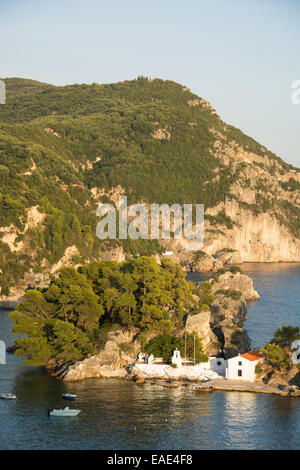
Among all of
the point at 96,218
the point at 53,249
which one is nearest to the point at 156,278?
the point at 53,249

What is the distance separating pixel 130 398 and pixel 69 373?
9.11 meters

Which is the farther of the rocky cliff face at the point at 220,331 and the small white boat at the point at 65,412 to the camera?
the rocky cliff face at the point at 220,331

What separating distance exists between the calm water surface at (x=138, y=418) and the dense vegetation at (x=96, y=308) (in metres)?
3.91

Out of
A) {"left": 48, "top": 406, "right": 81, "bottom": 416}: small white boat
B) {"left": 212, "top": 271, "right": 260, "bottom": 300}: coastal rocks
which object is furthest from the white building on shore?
{"left": 212, "top": 271, "right": 260, "bottom": 300}: coastal rocks

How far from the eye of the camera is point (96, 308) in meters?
77.9

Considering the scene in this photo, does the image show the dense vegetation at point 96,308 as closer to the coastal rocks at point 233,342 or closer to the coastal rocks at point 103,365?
the coastal rocks at point 103,365

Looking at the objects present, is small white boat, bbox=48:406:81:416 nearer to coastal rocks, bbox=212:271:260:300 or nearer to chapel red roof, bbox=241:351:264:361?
chapel red roof, bbox=241:351:264:361

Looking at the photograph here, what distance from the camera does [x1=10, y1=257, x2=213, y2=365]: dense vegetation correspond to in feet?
239

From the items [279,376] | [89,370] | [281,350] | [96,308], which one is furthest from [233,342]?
[89,370]

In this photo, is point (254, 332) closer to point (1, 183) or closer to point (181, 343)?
point (181, 343)

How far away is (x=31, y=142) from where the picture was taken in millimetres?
179000

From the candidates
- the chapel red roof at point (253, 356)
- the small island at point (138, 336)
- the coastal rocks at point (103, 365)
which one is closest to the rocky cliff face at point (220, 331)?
the small island at point (138, 336)

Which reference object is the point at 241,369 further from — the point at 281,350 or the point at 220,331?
the point at 220,331

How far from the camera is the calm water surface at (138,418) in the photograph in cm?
5256
